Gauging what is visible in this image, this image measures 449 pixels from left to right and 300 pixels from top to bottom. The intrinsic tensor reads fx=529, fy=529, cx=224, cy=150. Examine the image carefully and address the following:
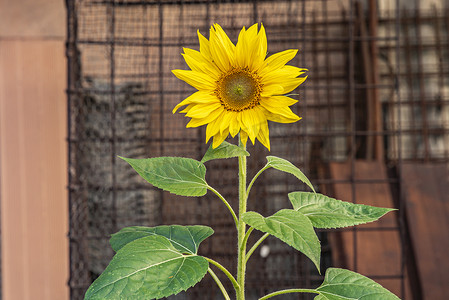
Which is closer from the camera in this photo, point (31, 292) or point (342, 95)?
point (31, 292)

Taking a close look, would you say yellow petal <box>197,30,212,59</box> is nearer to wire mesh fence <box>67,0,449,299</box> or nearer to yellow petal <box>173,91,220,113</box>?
yellow petal <box>173,91,220,113</box>

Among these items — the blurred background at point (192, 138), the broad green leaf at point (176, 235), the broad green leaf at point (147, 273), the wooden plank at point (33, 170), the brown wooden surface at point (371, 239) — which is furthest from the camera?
the wooden plank at point (33, 170)

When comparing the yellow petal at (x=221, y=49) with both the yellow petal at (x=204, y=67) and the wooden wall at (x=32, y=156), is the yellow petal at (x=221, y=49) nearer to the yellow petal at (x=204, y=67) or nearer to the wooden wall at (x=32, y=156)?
the yellow petal at (x=204, y=67)

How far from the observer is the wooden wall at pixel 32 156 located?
224 centimetres

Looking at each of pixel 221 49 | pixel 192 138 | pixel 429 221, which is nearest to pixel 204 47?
pixel 221 49

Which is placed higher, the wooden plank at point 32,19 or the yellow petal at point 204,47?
the wooden plank at point 32,19

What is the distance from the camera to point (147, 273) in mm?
481

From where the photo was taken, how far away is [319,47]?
7.85 feet

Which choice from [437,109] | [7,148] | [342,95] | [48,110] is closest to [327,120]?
[342,95]

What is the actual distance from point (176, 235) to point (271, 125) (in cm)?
174

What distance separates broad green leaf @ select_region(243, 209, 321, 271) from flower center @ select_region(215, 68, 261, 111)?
0.11 m

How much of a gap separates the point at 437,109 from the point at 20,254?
1.99 metres

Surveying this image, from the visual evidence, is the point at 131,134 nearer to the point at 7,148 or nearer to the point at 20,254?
the point at 7,148

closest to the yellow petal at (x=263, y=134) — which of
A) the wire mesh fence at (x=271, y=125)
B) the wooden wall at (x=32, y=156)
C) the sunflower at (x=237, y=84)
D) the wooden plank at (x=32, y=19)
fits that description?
the sunflower at (x=237, y=84)
